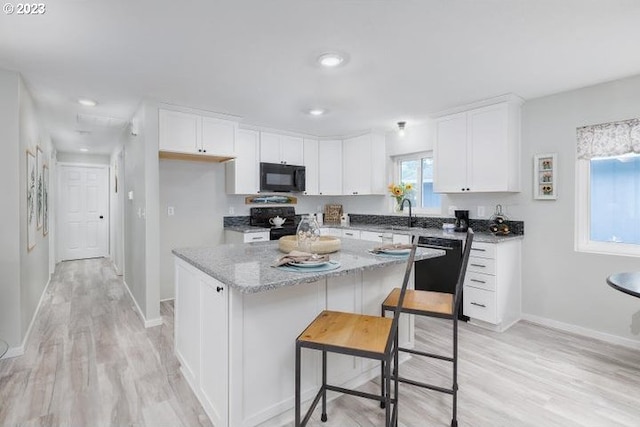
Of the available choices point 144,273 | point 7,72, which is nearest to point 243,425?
point 144,273

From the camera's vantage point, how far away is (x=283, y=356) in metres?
1.80

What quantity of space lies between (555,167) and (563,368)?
1.83 metres

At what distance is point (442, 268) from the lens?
343cm

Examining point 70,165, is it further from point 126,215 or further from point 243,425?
point 243,425

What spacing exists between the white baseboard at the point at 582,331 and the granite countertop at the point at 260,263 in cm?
192

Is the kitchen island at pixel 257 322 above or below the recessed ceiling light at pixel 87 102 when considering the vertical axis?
below

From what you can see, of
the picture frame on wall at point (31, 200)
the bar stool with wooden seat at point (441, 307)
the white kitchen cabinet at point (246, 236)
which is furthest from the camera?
the white kitchen cabinet at point (246, 236)

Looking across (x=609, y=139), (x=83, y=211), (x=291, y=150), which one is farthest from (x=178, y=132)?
(x=83, y=211)

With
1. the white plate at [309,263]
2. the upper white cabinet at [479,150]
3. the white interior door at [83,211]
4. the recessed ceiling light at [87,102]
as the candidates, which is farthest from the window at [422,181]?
the white interior door at [83,211]

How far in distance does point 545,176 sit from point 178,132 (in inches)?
149

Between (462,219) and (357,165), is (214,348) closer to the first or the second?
(462,219)

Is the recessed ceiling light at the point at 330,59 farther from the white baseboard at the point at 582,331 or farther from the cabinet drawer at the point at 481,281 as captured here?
the white baseboard at the point at 582,331

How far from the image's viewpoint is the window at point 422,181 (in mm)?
4441

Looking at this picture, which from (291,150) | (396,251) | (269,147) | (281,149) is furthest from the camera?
(291,150)
